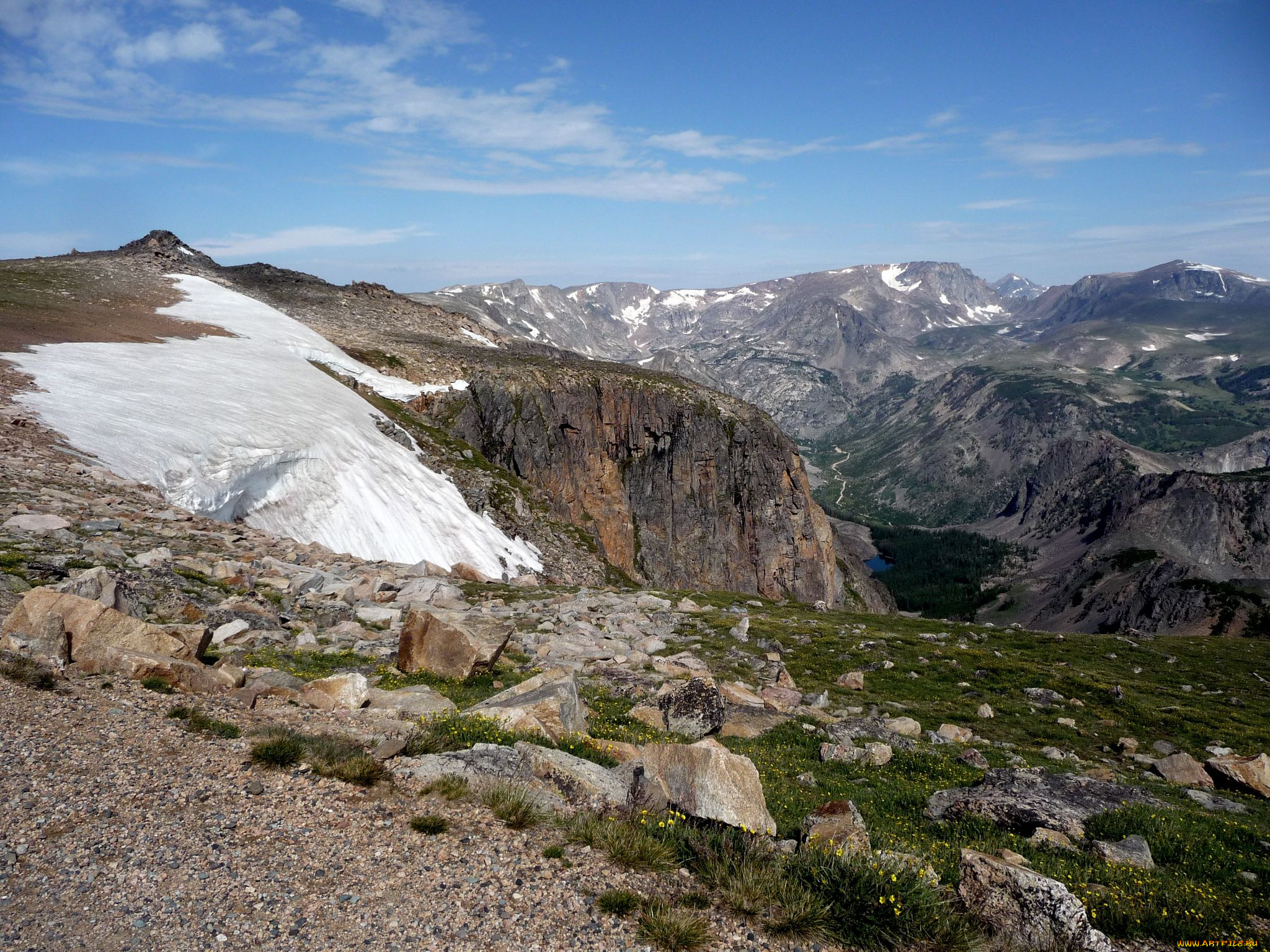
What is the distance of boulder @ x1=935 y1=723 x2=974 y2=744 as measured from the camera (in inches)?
818

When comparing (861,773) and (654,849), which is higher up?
(654,849)

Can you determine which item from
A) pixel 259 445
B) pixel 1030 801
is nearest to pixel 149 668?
pixel 1030 801

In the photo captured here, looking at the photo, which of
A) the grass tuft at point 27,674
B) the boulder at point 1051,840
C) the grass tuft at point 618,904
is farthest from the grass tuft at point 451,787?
the boulder at point 1051,840

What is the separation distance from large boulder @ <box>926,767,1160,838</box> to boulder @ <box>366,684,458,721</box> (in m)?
10.5

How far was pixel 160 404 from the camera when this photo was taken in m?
32.6

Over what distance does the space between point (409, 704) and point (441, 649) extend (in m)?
3.97

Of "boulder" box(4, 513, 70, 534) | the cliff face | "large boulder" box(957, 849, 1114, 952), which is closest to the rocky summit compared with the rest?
"large boulder" box(957, 849, 1114, 952)

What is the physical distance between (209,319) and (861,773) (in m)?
65.5

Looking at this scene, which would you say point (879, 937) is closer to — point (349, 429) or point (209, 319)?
point (349, 429)

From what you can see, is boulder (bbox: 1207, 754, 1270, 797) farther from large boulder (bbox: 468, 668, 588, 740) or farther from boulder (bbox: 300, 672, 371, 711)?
boulder (bbox: 300, 672, 371, 711)

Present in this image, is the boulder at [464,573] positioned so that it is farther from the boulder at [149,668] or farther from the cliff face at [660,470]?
the cliff face at [660,470]

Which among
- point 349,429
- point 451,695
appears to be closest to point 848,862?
point 451,695

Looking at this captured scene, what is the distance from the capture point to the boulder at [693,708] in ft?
56.0

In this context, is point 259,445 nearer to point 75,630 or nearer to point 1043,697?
point 75,630
